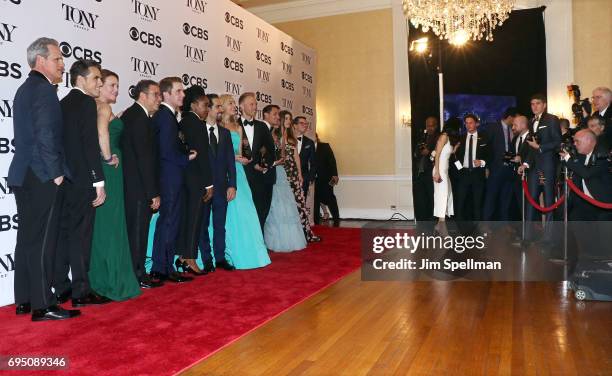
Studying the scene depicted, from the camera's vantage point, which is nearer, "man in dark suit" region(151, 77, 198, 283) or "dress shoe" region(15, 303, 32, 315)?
"dress shoe" region(15, 303, 32, 315)

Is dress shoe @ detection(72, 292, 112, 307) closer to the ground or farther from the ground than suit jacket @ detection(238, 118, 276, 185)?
closer to the ground

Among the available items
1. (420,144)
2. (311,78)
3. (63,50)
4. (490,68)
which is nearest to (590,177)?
(420,144)

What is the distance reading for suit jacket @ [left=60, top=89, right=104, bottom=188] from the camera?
11.0 ft

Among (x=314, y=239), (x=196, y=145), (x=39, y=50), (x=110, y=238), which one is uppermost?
(x=39, y=50)

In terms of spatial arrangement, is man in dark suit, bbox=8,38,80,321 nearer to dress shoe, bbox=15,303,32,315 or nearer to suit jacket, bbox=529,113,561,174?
dress shoe, bbox=15,303,32,315

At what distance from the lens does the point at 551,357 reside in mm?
2428

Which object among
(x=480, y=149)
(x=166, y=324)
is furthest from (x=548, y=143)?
(x=166, y=324)

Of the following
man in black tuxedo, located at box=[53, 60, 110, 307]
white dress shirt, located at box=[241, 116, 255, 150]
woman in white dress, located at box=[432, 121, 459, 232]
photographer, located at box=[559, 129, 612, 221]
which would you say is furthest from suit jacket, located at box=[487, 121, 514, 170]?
man in black tuxedo, located at box=[53, 60, 110, 307]

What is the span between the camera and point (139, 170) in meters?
3.86

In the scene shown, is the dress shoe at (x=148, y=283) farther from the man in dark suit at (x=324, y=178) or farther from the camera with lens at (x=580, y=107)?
Result: the man in dark suit at (x=324, y=178)

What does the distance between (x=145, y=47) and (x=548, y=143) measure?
167 inches

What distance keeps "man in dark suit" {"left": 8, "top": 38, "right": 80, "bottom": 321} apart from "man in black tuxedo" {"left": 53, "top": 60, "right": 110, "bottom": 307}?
0.79 feet

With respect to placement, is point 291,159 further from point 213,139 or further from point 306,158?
point 213,139

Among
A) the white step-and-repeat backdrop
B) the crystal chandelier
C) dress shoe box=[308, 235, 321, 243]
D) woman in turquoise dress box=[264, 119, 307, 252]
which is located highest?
the crystal chandelier
